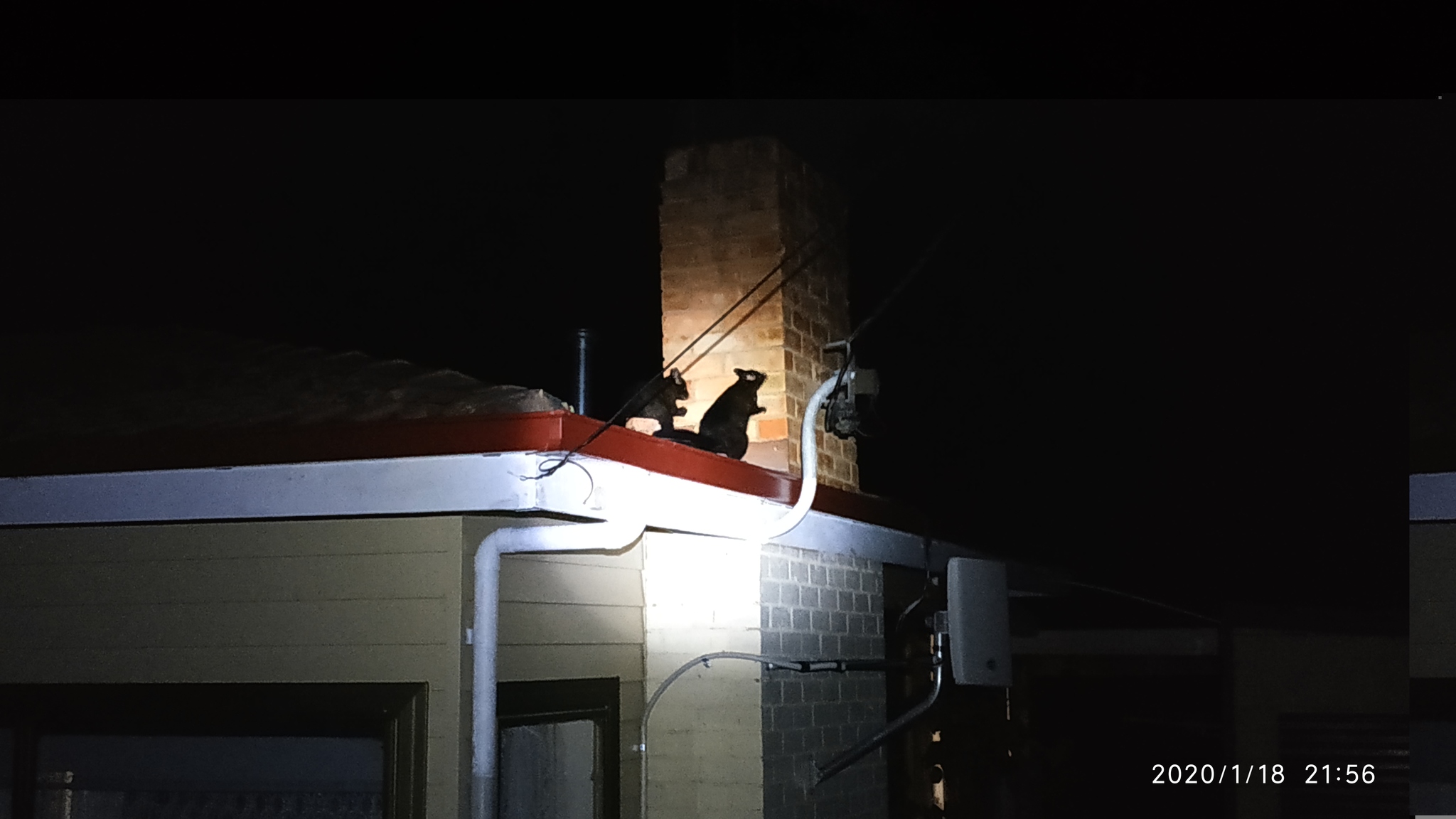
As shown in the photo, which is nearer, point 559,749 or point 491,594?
point 491,594

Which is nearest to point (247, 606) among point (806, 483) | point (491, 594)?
point (491, 594)

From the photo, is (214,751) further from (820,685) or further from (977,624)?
(977,624)

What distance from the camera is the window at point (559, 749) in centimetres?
477

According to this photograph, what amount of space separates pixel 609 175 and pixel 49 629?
4.36m

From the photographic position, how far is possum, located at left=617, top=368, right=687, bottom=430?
217 inches

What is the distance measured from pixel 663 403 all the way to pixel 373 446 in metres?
1.63

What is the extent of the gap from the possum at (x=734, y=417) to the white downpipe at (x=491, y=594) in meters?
1.43

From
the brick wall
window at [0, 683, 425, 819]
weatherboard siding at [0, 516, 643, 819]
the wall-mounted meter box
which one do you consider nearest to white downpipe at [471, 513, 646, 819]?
weatherboard siding at [0, 516, 643, 819]

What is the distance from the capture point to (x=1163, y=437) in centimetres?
1177

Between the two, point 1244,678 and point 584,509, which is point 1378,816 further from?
point 584,509

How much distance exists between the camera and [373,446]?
4.42 metres

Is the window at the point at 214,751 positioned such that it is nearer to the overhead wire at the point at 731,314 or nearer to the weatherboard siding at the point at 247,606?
the weatherboard siding at the point at 247,606

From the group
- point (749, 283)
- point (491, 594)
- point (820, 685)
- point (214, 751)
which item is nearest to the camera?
point (491, 594)

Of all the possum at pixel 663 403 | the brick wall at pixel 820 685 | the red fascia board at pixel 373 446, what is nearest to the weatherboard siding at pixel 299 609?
the red fascia board at pixel 373 446
